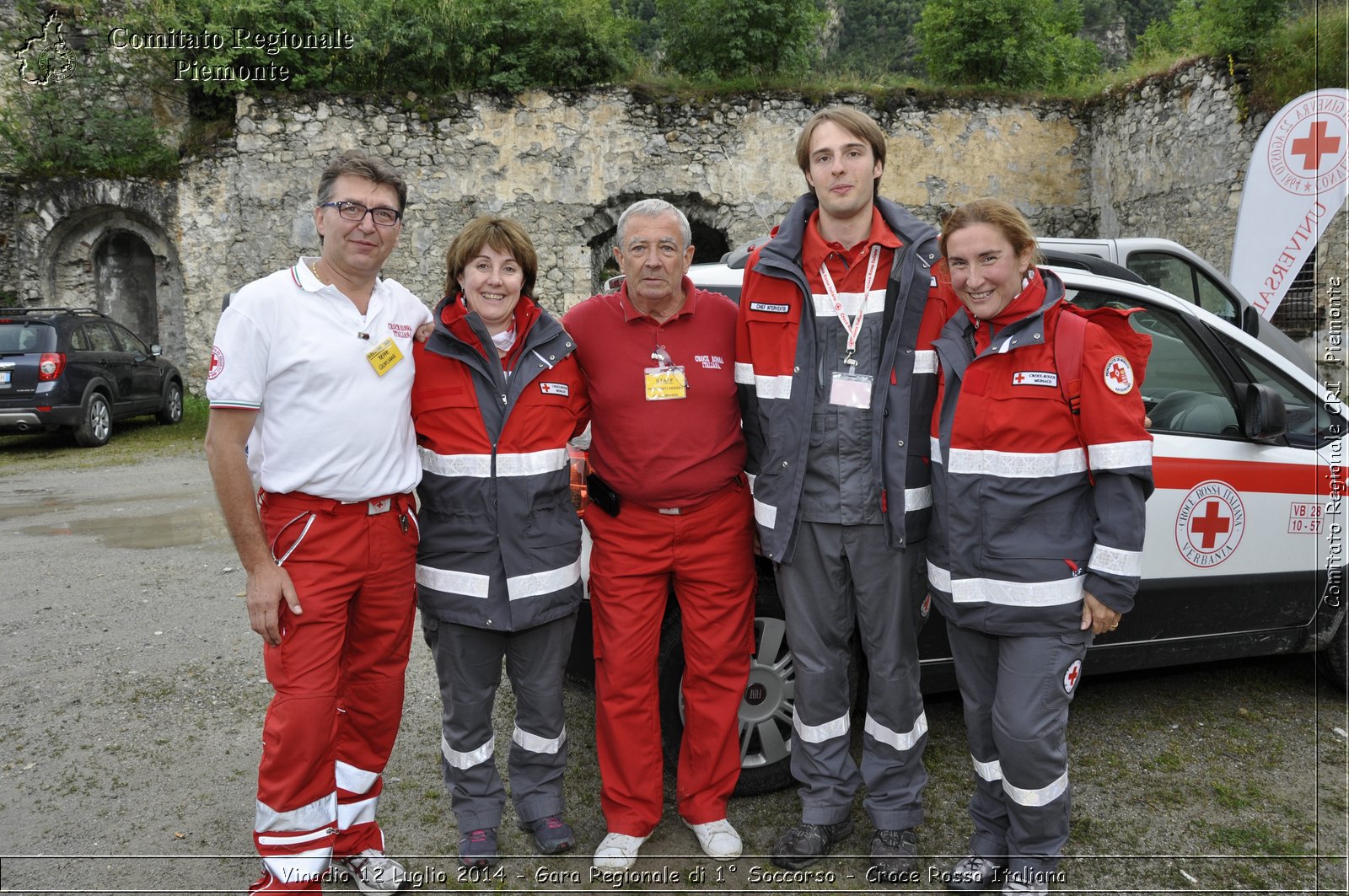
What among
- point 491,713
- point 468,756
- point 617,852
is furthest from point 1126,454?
point 468,756

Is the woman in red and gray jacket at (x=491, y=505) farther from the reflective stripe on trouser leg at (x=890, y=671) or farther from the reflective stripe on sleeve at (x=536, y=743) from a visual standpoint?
the reflective stripe on trouser leg at (x=890, y=671)

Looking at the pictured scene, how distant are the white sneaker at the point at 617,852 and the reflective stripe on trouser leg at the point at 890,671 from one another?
2.61 feet

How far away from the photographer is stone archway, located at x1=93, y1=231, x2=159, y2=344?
15.1 m

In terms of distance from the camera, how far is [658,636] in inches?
117

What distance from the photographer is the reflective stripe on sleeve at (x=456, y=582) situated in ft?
9.12

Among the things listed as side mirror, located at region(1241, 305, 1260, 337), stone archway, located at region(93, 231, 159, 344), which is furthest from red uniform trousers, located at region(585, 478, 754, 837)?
stone archway, located at region(93, 231, 159, 344)

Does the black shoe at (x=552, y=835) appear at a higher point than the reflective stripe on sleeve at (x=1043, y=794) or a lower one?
lower

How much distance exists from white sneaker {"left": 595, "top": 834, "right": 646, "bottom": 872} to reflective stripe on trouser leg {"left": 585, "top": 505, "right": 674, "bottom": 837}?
0.02 metres

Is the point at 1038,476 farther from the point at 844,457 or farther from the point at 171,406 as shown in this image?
the point at 171,406

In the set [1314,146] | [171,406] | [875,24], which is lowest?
[171,406]

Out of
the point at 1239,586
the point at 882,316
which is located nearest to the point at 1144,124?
the point at 1239,586

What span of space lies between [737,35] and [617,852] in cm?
1514

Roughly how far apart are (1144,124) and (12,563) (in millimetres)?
15107

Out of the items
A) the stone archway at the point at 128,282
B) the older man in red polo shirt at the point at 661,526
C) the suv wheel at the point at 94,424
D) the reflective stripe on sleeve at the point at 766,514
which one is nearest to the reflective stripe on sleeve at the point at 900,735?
the older man in red polo shirt at the point at 661,526
